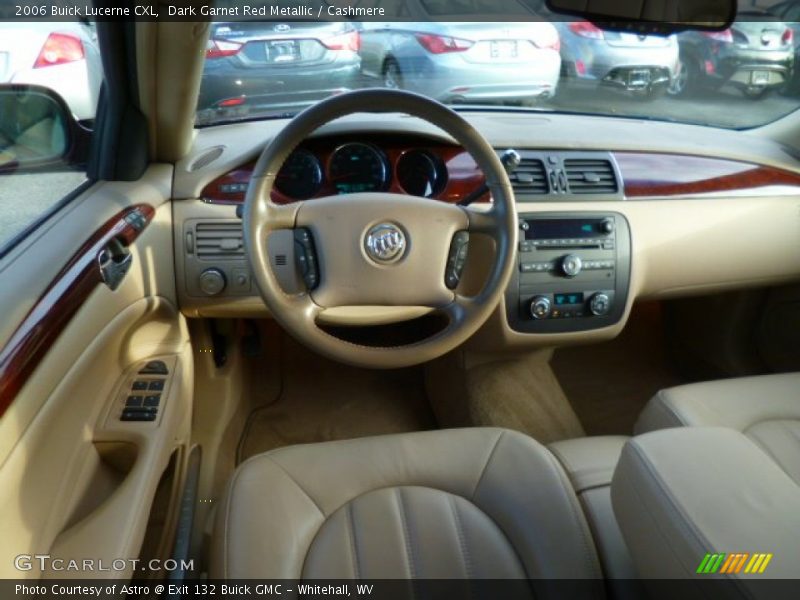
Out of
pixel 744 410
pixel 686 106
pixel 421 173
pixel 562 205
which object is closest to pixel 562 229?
pixel 562 205

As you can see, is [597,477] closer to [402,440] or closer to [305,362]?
[402,440]

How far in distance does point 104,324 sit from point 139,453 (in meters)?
0.30

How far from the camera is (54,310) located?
124 cm

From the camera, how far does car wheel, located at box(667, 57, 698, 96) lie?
8.76ft

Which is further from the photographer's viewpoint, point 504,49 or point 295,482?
point 504,49

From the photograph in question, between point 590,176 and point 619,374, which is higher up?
point 590,176

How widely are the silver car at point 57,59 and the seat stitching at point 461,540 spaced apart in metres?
1.33

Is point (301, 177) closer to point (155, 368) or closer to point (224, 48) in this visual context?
point (224, 48)

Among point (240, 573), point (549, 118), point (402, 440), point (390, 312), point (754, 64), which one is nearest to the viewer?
point (240, 573)

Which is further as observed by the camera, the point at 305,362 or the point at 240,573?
the point at 305,362

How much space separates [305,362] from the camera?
2752 millimetres

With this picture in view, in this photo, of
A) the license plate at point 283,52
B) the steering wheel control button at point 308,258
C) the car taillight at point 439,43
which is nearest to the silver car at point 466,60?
the car taillight at point 439,43

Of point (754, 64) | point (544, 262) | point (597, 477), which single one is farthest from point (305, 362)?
point (754, 64)

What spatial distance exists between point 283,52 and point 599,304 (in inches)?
51.2
